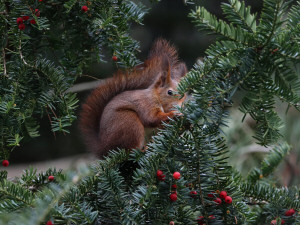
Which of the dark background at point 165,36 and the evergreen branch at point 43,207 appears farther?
the dark background at point 165,36

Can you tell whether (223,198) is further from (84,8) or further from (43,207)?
(84,8)

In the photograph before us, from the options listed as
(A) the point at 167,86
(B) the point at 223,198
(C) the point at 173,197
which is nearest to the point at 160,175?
(C) the point at 173,197

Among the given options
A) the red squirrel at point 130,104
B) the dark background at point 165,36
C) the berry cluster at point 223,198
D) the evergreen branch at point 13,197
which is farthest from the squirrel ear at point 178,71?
the dark background at point 165,36

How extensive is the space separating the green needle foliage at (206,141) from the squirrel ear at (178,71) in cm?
85

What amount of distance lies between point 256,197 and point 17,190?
0.72m

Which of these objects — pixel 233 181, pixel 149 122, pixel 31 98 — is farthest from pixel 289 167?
pixel 31 98

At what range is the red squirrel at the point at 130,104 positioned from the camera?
1638 millimetres

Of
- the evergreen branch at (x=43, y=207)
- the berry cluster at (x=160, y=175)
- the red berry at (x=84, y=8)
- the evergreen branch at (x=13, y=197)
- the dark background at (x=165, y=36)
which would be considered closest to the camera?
the evergreen branch at (x=43, y=207)

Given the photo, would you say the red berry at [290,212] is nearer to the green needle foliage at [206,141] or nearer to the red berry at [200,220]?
the green needle foliage at [206,141]

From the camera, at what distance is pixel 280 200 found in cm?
123

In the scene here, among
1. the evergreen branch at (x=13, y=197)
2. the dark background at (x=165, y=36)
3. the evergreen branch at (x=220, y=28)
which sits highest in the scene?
the evergreen branch at (x=220, y=28)

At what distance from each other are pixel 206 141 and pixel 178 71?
0.94m

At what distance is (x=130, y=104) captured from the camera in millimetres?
1779

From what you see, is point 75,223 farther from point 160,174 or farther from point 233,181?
point 233,181
